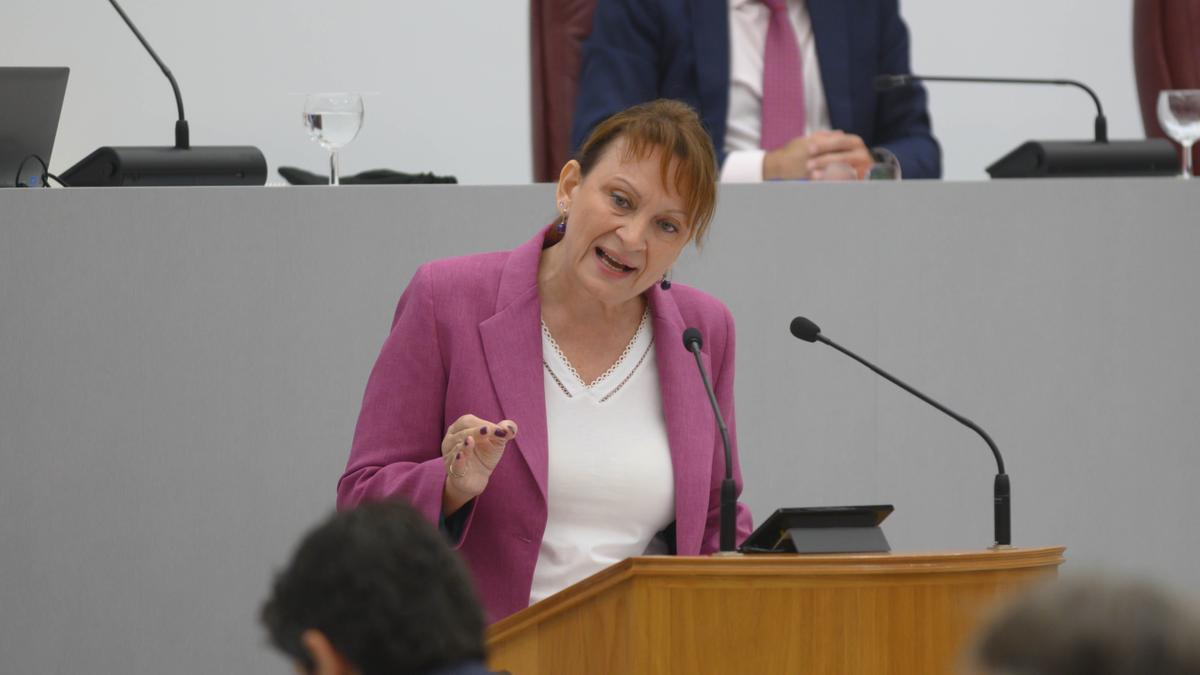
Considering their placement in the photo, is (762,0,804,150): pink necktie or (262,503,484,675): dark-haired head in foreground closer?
(262,503,484,675): dark-haired head in foreground

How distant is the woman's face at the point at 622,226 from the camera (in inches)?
92.1

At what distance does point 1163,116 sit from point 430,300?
6.18 feet

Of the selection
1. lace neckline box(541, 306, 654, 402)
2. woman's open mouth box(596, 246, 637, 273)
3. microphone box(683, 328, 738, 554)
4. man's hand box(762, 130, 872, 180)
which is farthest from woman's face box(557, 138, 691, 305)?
man's hand box(762, 130, 872, 180)

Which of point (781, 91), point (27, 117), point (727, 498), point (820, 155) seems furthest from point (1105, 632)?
point (781, 91)

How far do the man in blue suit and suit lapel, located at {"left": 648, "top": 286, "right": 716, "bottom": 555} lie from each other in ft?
3.49

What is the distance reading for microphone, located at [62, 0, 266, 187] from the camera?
3.12 m

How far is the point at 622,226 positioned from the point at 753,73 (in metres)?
1.45

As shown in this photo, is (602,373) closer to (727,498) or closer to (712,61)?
(727,498)

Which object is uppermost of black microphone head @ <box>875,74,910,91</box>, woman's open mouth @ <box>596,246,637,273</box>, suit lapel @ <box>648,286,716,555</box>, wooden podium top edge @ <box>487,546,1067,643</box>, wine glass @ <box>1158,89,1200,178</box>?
black microphone head @ <box>875,74,910,91</box>

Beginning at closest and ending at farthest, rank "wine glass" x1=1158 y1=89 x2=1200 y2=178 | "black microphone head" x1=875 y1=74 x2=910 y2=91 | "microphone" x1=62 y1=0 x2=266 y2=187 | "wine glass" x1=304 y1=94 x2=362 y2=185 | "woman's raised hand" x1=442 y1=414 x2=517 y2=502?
1. "woman's raised hand" x1=442 y1=414 x2=517 y2=502
2. "microphone" x1=62 y1=0 x2=266 y2=187
3. "wine glass" x1=304 y1=94 x2=362 y2=185
4. "wine glass" x1=1158 y1=89 x2=1200 y2=178
5. "black microphone head" x1=875 y1=74 x2=910 y2=91

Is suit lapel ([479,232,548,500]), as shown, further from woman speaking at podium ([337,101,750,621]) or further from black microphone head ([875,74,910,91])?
black microphone head ([875,74,910,91])

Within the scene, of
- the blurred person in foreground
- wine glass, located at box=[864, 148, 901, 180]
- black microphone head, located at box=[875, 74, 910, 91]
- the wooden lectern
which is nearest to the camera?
the blurred person in foreground

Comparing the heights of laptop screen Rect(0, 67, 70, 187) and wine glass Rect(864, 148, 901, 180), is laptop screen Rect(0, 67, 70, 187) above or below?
above

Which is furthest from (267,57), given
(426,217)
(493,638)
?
(493,638)
